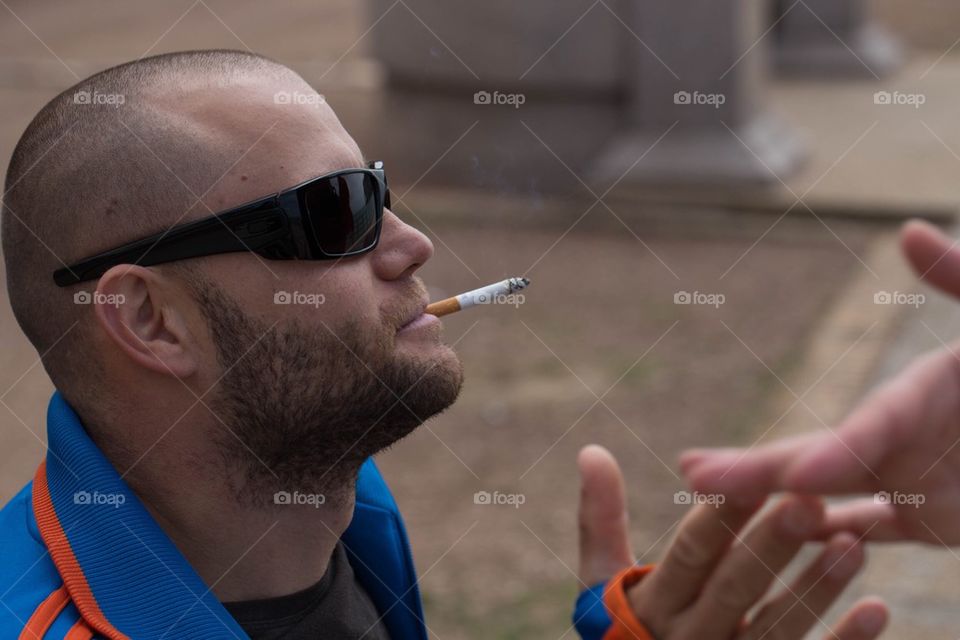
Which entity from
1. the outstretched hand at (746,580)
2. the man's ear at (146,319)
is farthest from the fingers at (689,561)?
the man's ear at (146,319)

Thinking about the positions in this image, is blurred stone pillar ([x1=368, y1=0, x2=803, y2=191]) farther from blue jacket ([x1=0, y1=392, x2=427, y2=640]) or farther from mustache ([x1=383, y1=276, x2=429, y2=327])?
blue jacket ([x1=0, y1=392, x2=427, y2=640])

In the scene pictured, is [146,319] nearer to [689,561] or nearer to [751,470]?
[689,561]

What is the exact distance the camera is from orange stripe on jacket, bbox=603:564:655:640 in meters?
1.97

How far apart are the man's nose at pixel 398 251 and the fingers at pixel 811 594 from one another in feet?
2.53

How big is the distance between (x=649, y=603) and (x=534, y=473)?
3.20 meters

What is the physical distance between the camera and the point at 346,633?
6.76 ft

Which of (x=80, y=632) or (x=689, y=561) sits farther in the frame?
(x=689, y=561)

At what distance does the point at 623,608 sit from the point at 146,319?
0.87 metres

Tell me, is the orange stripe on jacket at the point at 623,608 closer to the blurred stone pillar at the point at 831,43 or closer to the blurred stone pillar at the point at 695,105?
the blurred stone pillar at the point at 695,105

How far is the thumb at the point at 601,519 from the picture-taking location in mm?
2127

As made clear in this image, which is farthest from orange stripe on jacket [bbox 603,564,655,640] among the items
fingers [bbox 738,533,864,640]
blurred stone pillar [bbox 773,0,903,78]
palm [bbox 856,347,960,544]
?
blurred stone pillar [bbox 773,0,903,78]

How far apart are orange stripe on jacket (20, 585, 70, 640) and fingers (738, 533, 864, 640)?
1.00 m

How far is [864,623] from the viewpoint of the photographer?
Answer: 71.1 inches

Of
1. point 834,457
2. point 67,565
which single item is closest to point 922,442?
point 834,457
